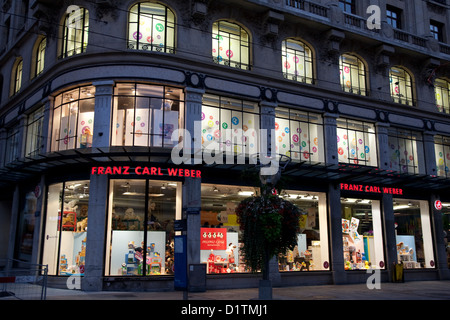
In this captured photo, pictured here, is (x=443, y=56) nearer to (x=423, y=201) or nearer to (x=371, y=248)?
(x=423, y=201)

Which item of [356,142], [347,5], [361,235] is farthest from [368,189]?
[347,5]

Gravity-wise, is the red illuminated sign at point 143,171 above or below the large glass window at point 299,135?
below

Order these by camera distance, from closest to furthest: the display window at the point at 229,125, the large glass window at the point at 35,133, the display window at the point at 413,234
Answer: the display window at the point at 229,125
the large glass window at the point at 35,133
the display window at the point at 413,234

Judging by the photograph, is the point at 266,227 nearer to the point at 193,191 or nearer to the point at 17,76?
the point at 193,191

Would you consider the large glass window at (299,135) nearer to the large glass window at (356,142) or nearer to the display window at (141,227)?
the large glass window at (356,142)

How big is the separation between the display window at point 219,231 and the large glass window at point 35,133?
9.10m

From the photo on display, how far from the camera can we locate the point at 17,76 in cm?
2866

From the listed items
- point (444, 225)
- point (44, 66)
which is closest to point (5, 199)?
point (44, 66)

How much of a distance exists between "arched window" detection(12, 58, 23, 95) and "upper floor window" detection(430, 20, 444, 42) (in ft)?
93.9

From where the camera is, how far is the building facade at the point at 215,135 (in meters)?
19.8

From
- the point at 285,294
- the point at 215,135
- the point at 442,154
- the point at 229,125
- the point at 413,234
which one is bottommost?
the point at 285,294

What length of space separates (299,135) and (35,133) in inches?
579

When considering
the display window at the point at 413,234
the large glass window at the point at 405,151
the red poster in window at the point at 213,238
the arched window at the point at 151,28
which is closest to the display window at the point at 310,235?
the red poster in window at the point at 213,238

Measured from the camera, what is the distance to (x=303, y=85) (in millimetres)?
24344
